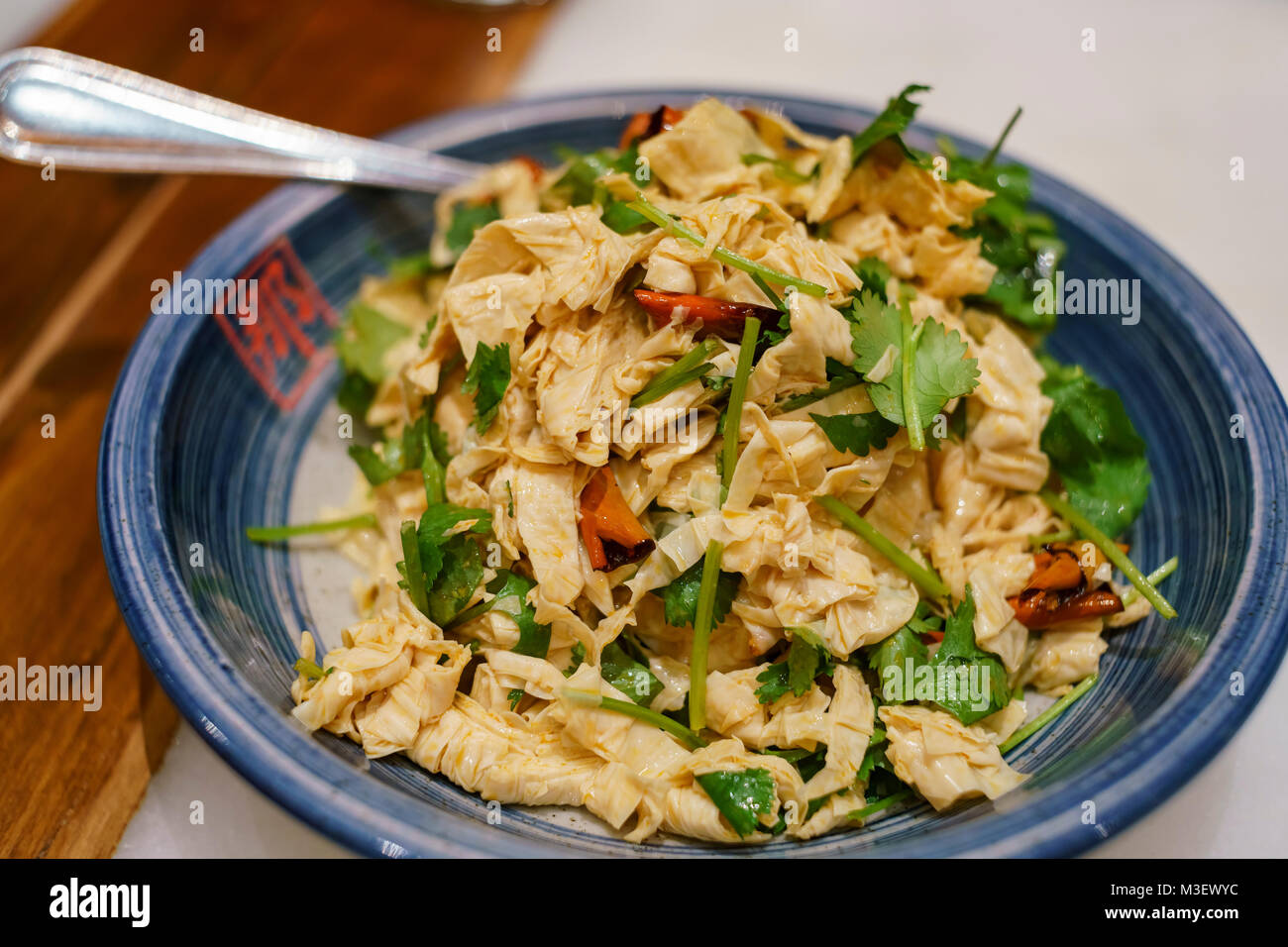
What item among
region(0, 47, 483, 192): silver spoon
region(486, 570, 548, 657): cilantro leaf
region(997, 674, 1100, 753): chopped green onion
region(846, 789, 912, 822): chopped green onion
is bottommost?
region(846, 789, 912, 822): chopped green onion

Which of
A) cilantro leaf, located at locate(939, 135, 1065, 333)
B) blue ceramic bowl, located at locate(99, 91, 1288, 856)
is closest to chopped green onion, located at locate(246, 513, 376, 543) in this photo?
blue ceramic bowl, located at locate(99, 91, 1288, 856)

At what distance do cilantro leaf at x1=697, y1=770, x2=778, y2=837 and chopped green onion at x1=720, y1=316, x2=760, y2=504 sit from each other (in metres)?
0.54

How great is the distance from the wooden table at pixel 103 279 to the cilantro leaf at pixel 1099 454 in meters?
2.18

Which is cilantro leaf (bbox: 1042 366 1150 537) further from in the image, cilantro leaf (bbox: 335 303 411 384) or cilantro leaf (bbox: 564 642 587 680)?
cilantro leaf (bbox: 335 303 411 384)

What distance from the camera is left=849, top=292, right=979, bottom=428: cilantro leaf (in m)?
1.94

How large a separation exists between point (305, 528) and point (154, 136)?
1167 mm

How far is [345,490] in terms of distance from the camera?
8.39ft

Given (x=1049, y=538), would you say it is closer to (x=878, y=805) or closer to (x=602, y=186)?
(x=878, y=805)

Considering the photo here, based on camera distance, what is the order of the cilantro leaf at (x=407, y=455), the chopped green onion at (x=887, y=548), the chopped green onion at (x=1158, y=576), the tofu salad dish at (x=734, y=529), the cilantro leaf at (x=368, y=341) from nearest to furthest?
1. the tofu salad dish at (x=734, y=529)
2. the chopped green onion at (x=887, y=548)
3. the chopped green onion at (x=1158, y=576)
4. the cilantro leaf at (x=407, y=455)
5. the cilantro leaf at (x=368, y=341)

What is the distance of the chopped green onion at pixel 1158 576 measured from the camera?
210cm

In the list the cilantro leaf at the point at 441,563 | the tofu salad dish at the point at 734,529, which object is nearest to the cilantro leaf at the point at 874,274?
the tofu salad dish at the point at 734,529

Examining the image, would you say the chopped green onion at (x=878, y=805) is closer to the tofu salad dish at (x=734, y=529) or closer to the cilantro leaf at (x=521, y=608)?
the tofu salad dish at (x=734, y=529)

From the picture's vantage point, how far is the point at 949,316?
7.45ft

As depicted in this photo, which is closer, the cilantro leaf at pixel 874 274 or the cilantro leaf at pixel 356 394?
the cilantro leaf at pixel 874 274
